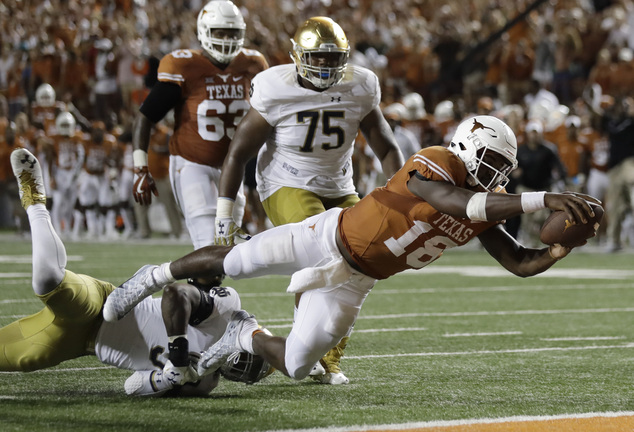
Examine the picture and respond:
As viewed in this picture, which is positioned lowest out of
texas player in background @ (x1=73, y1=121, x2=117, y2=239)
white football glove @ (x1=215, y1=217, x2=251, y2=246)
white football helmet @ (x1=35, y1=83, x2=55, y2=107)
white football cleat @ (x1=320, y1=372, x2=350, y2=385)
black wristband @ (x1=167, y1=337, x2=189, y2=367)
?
texas player in background @ (x1=73, y1=121, x2=117, y2=239)

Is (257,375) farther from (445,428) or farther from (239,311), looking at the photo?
(445,428)

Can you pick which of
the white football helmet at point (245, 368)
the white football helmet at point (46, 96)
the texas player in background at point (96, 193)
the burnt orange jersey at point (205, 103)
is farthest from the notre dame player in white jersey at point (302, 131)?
the white football helmet at point (46, 96)

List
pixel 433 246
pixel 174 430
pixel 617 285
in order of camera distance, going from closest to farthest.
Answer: pixel 174 430 → pixel 433 246 → pixel 617 285

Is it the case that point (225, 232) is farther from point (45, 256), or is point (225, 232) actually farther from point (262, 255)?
point (45, 256)

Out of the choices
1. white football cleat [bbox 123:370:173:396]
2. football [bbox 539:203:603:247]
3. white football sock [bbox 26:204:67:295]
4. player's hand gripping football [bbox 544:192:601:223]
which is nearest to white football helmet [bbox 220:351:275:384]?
white football cleat [bbox 123:370:173:396]

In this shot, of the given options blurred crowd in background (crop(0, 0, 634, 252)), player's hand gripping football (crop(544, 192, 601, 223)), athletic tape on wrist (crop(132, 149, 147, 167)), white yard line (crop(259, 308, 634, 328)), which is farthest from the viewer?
blurred crowd in background (crop(0, 0, 634, 252))

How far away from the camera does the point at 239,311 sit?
14.7ft

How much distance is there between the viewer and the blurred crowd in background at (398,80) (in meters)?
12.7

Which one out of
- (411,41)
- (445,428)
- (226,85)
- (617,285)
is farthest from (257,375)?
(411,41)

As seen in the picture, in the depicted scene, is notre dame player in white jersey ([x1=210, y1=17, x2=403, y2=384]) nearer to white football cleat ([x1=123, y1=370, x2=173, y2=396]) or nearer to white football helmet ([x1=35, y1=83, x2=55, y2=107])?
white football cleat ([x1=123, y1=370, x2=173, y2=396])

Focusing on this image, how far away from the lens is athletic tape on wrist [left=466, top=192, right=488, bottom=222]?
11.9 ft

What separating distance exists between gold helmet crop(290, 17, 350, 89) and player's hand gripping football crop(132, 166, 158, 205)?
1.16 metres

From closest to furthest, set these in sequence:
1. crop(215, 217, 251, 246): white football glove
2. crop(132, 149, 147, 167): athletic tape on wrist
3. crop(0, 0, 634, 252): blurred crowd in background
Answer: crop(215, 217, 251, 246): white football glove < crop(132, 149, 147, 167): athletic tape on wrist < crop(0, 0, 634, 252): blurred crowd in background

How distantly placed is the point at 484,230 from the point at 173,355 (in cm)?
133
